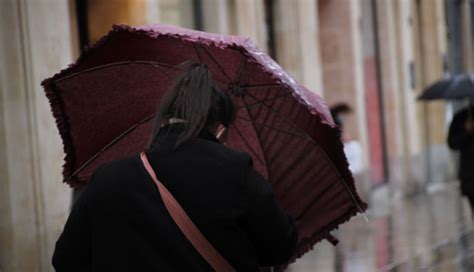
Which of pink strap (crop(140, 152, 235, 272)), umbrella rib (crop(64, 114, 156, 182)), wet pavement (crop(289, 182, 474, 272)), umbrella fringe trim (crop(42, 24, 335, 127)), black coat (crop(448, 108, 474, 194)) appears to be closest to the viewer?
pink strap (crop(140, 152, 235, 272))

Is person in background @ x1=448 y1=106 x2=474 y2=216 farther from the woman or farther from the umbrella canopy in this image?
the woman

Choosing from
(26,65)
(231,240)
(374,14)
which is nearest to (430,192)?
(374,14)

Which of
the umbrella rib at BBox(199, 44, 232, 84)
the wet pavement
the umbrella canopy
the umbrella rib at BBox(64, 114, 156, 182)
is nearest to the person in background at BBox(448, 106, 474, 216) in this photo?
the wet pavement

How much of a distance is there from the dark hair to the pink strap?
177 millimetres

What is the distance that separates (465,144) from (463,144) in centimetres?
2

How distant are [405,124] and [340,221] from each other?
16.7 m

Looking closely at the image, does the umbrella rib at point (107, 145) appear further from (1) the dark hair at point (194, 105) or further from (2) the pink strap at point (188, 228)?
(2) the pink strap at point (188, 228)

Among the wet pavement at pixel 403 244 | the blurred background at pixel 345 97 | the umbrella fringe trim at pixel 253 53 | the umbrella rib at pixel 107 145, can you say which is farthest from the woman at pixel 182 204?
the wet pavement at pixel 403 244

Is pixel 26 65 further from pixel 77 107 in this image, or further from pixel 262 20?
pixel 262 20

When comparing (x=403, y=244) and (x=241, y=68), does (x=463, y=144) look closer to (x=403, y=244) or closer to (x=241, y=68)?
(x=403, y=244)

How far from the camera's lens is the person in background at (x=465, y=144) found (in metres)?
11.0

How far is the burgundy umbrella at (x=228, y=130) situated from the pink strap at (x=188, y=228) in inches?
41.6

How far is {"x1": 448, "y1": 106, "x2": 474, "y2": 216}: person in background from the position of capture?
36.0 feet

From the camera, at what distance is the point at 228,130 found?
14.6 ft
